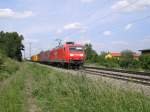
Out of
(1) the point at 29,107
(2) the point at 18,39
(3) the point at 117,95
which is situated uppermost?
(2) the point at 18,39

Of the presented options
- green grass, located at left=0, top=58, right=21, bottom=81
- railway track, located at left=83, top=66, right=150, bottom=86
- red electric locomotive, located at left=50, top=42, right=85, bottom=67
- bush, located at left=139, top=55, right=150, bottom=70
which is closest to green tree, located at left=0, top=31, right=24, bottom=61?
green grass, located at left=0, top=58, right=21, bottom=81

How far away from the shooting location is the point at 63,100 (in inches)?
479

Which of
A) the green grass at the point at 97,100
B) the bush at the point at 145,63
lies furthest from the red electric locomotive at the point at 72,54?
the green grass at the point at 97,100

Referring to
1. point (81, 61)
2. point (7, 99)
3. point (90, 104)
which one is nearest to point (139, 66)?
point (81, 61)

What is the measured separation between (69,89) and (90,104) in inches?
110

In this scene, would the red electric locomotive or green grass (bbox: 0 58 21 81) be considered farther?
the red electric locomotive

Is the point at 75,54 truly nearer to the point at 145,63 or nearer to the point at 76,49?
the point at 76,49

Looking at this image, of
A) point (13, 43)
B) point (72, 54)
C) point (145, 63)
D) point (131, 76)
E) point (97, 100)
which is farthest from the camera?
point (13, 43)

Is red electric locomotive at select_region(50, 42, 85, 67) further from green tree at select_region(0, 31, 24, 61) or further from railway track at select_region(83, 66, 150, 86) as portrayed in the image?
green tree at select_region(0, 31, 24, 61)

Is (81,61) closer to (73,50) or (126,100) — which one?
(73,50)

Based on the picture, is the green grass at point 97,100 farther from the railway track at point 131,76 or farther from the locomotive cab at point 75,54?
the locomotive cab at point 75,54

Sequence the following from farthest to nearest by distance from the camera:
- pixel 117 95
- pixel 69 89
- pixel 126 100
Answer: pixel 69 89 < pixel 117 95 < pixel 126 100

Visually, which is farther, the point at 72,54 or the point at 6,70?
the point at 72,54

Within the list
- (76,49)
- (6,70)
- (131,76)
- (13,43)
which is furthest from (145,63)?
(13,43)
